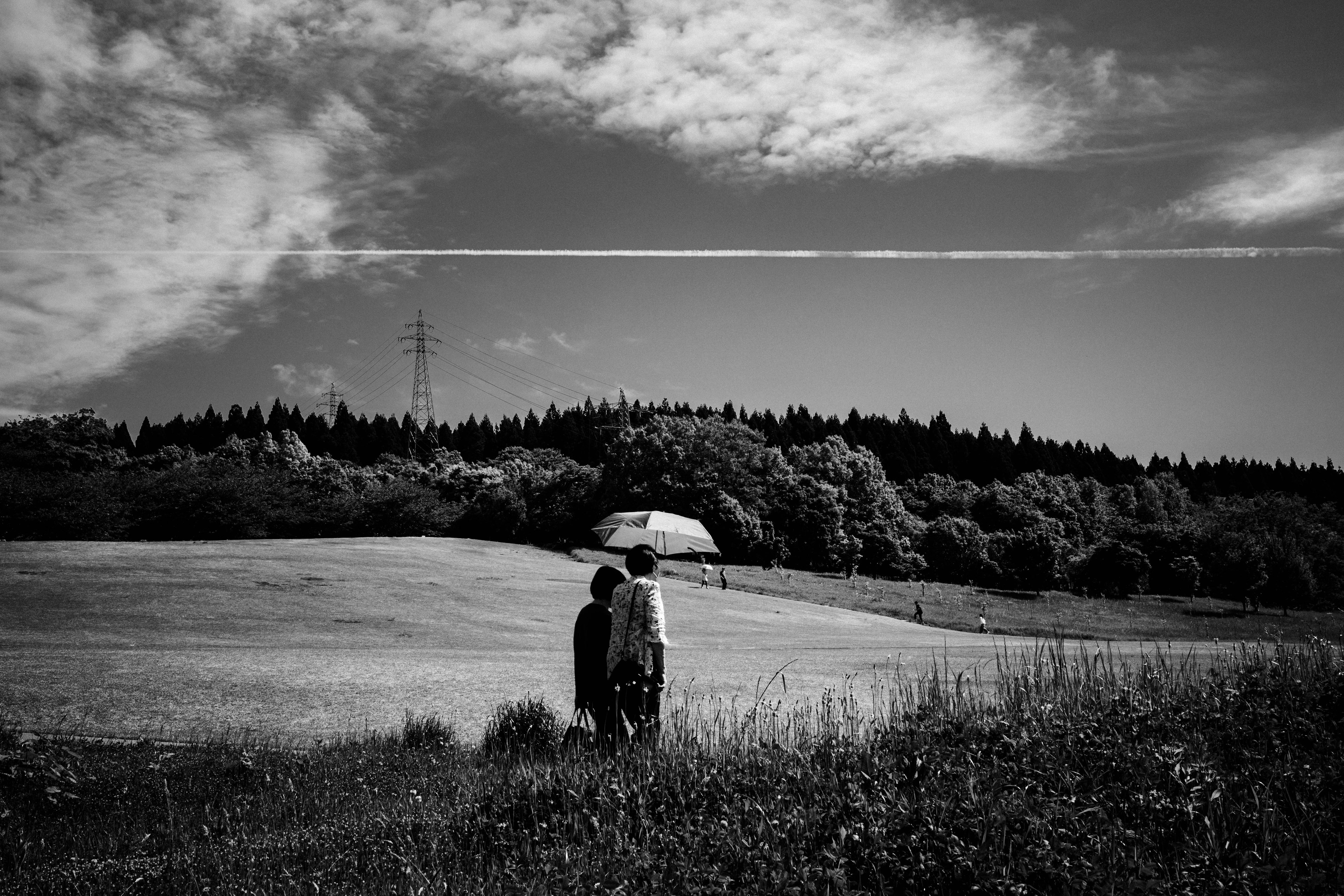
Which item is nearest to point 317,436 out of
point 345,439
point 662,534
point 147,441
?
point 345,439

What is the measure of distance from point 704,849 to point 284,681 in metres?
13.4

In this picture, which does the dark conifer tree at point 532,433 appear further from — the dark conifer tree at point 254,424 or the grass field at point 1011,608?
the grass field at point 1011,608

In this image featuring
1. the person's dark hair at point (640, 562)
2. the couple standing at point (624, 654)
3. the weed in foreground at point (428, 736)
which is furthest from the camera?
the weed in foreground at point (428, 736)

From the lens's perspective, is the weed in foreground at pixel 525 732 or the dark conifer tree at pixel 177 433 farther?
the dark conifer tree at pixel 177 433

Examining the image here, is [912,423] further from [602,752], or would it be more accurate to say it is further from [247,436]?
[602,752]

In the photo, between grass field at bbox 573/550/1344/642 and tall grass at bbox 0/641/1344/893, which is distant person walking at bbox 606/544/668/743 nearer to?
tall grass at bbox 0/641/1344/893

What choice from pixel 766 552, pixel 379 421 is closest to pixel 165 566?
pixel 766 552

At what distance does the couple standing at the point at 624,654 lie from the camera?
8820mm

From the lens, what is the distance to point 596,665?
9062 millimetres

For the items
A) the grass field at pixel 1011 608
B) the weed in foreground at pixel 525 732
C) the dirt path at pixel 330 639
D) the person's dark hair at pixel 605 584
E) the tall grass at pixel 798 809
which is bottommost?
the grass field at pixel 1011 608

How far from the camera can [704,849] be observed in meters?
5.35

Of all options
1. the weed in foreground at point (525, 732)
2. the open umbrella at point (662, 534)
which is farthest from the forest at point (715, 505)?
the weed in foreground at point (525, 732)

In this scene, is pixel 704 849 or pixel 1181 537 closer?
pixel 704 849

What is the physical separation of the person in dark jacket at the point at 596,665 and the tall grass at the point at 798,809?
0.45 metres
